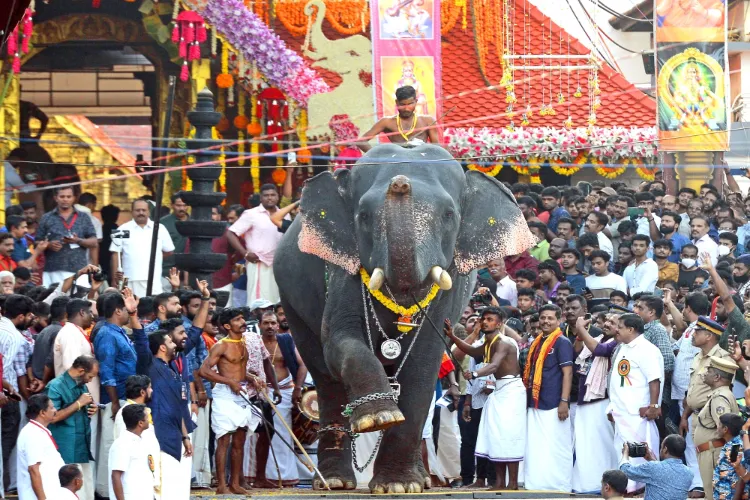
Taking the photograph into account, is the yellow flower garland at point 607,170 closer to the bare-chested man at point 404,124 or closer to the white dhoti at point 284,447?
the white dhoti at point 284,447

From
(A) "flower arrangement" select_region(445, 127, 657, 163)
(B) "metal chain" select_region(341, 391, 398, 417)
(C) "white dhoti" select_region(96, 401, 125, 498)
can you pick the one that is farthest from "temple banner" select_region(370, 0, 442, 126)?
(B) "metal chain" select_region(341, 391, 398, 417)

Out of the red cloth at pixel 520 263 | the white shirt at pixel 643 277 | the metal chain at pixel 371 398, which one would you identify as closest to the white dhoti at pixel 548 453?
the white shirt at pixel 643 277

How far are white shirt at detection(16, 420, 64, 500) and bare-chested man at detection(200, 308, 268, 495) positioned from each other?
176cm

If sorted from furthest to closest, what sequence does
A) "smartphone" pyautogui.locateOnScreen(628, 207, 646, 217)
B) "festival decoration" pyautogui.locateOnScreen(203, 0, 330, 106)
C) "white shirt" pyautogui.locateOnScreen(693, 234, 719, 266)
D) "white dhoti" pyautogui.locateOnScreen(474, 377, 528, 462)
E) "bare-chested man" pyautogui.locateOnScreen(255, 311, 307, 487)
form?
"festival decoration" pyautogui.locateOnScreen(203, 0, 330, 106)
"smartphone" pyautogui.locateOnScreen(628, 207, 646, 217)
"white shirt" pyautogui.locateOnScreen(693, 234, 719, 266)
"bare-chested man" pyautogui.locateOnScreen(255, 311, 307, 487)
"white dhoti" pyautogui.locateOnScreen(474, 377, 528, 462)

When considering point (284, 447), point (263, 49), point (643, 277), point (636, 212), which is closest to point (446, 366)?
point (284, 447)

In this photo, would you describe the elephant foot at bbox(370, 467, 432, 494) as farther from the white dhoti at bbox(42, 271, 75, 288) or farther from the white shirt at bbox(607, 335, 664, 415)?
the white dhoti at bbox(42, 271, 75, 288)

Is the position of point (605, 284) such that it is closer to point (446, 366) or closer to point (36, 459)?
point (446, 366)

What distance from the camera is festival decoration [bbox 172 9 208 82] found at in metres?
18.7

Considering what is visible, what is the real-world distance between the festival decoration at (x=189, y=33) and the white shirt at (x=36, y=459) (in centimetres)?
877

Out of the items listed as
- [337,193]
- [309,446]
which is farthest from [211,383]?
[337,193]

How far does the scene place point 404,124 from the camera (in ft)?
37.1

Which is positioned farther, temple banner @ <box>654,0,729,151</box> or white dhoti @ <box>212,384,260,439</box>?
temple banner @ <box>654,0,729,151</box>

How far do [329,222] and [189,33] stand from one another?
842cm

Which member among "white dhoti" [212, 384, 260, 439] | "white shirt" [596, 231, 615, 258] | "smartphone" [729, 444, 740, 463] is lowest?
"smartphone" [729, 444, 740, 463]
